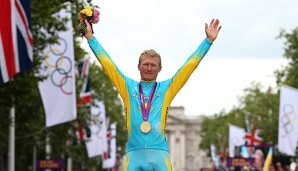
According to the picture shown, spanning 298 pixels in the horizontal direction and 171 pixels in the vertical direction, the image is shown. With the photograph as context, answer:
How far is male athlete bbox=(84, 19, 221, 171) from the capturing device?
9.22 meters

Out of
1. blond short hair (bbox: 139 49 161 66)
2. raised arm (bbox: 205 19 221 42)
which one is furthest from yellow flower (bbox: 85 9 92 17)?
raised arm (bbox: 205 19 221 42)

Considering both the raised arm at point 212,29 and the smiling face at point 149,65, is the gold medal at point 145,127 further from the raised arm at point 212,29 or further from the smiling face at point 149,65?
the raised arm at point 212,29

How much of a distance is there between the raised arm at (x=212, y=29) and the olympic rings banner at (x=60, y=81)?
77.4 feet

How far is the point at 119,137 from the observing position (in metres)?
113

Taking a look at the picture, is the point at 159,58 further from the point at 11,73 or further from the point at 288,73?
the point at 288,73

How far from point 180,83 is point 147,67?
1.11 feet

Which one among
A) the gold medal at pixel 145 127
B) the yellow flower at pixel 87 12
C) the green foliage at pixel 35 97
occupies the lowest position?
the gold medal at pixel 145 127

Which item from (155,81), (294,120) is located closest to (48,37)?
(294,120)

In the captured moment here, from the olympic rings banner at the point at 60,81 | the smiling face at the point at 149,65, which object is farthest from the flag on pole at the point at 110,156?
the smiling face at the point at 149,65

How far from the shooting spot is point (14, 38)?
23141 millimetres

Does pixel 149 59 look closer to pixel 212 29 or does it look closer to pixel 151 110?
pixel 151 110

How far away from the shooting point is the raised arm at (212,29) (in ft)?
31.4

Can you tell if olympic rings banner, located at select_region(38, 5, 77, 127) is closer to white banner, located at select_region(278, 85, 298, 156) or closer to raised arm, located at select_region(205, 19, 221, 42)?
white banner, located at select_region(278, 85, 298, 156)

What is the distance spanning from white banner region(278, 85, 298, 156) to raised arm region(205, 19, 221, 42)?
2986 centimetres
